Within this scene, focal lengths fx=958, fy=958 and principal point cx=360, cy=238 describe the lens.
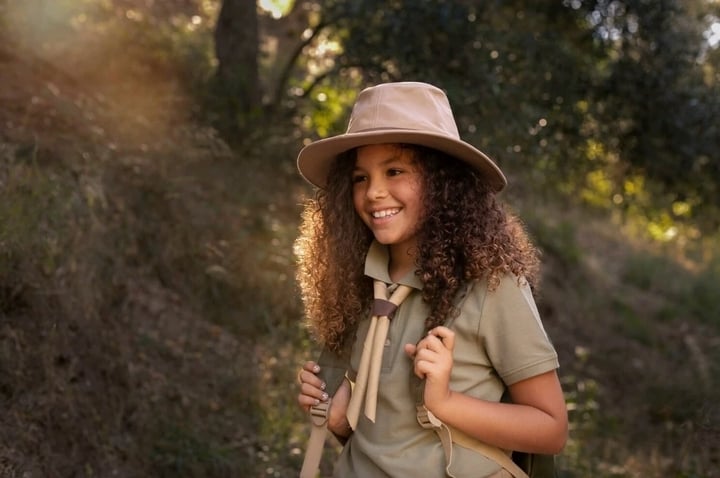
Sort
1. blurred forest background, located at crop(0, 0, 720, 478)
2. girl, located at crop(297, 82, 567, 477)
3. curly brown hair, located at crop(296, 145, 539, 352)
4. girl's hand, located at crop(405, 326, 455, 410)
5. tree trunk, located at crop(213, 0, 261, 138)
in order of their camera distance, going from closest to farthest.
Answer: girl's hand, located at crop(405, 326, 455, 410) < girl, located at crop(297, 82, 567, 477) < curly brown hair, located at crop(296, 145, 539, 352) < blurred forest background, located at crop(0, 0, 720, 478) < tree trunk, located at crop(213, 0, 261, 138)

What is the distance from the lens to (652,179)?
8.02 m

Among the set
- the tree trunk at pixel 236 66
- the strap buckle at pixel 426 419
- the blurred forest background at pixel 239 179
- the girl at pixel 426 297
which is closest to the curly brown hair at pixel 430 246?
the girl at pixel 426 297

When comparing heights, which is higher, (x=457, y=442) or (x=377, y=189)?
(x=377, y=189)

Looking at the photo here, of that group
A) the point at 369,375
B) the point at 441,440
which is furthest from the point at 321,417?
the point at 441,440

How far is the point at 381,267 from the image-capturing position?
119 inches

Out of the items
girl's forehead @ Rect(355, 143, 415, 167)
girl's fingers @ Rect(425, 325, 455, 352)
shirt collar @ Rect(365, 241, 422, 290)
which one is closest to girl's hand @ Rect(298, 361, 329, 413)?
shirt collar @ Rect(365, 241, 422, 290)

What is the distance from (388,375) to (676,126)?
5.25m

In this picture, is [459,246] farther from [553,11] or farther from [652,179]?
[652,179]

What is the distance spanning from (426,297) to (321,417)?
0.52 m

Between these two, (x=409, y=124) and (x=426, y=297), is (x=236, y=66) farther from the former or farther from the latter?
(x=426, y=297)

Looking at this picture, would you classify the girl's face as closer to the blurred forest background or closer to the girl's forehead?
the girl's forehead

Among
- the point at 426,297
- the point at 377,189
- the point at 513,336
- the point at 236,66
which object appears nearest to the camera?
the point at 513,336

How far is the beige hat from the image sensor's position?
2828 millimetres

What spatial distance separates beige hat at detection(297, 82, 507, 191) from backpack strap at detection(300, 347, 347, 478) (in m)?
0.71
